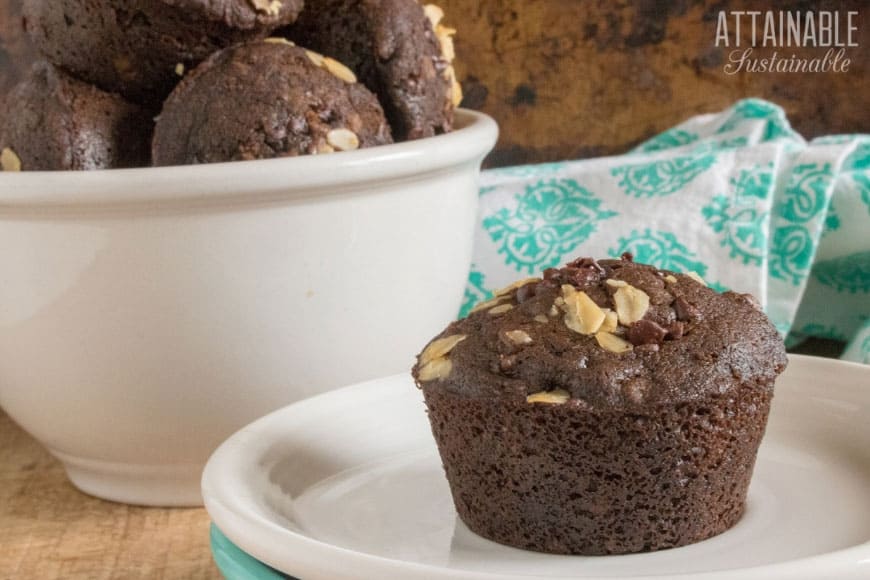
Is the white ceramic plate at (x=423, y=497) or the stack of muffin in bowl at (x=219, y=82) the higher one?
the stack of muffin in bowl at (x=219, y=82)

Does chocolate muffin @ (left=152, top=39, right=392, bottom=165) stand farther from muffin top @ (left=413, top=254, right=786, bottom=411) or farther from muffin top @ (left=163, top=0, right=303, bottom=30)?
muffin top @ (left=413, top=254, right=786, bottom=411)

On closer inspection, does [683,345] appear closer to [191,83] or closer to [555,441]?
[555,441]

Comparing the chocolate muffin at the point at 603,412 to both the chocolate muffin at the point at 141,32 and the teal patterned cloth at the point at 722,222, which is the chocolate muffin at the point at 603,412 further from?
the teal patterned cloth at the point at 722,222

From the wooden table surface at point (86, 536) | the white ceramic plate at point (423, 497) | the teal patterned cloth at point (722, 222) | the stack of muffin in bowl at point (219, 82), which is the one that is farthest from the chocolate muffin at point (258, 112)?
the teal patterned cloth at point (722, 222)

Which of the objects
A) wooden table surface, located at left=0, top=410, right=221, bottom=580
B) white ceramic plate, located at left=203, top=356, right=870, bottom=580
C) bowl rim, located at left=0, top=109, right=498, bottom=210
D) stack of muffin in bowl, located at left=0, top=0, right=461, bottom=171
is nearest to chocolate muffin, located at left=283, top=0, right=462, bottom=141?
stack of muffin in bowl, located at left=0, top=0, right=461, bottom=171

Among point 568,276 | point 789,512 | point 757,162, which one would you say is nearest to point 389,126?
point 568,276

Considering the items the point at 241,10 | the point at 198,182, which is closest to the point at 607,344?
the point at 198,182

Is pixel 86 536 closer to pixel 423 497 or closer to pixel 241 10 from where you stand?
pixel 423 497
